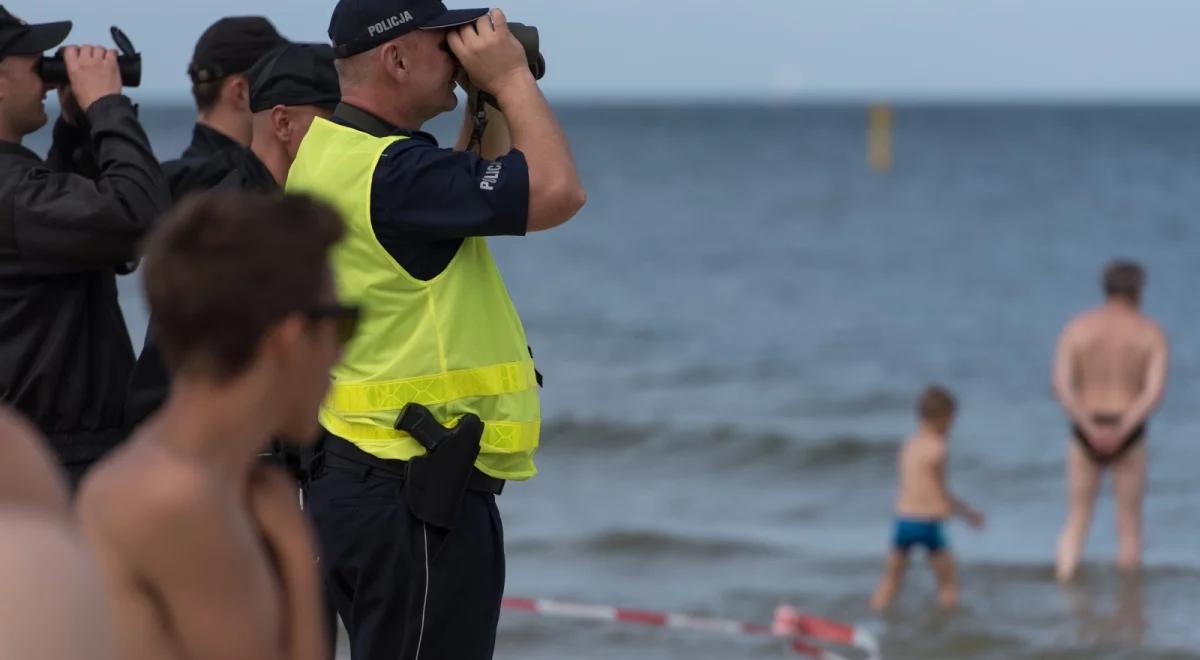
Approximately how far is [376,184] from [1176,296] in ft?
82.1

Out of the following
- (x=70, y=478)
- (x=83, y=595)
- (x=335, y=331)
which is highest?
(x=335, y=331)

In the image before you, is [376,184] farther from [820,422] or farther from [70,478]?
[820,422]

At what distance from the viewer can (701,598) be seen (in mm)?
9406

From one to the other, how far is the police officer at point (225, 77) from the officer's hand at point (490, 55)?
140cm

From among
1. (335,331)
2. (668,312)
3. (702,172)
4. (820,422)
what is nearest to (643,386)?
(820,422)

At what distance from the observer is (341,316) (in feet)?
6.15

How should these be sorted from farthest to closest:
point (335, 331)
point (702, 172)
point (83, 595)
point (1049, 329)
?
point (702, 172), point (1049, 329), point (335, 331), point (83, 595)

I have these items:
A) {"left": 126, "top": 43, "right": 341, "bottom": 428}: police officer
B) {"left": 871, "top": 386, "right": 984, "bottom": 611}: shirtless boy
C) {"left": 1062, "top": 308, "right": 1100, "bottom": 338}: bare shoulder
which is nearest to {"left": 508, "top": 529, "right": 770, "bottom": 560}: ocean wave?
{"left": 871, "top": 386, "right": 984, "bottom": 611}: shirtless boy

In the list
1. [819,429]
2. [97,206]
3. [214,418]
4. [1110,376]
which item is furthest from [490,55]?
[819,429]

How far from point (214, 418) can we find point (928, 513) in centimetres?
782

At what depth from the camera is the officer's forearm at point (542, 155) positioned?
327cm

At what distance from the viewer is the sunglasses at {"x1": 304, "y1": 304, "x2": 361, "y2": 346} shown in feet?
5.98

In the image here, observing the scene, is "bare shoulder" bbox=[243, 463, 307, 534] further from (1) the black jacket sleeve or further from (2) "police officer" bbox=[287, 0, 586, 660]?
(1) the black jacket sleeve

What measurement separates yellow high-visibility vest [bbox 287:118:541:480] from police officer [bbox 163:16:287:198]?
1.29 meters
